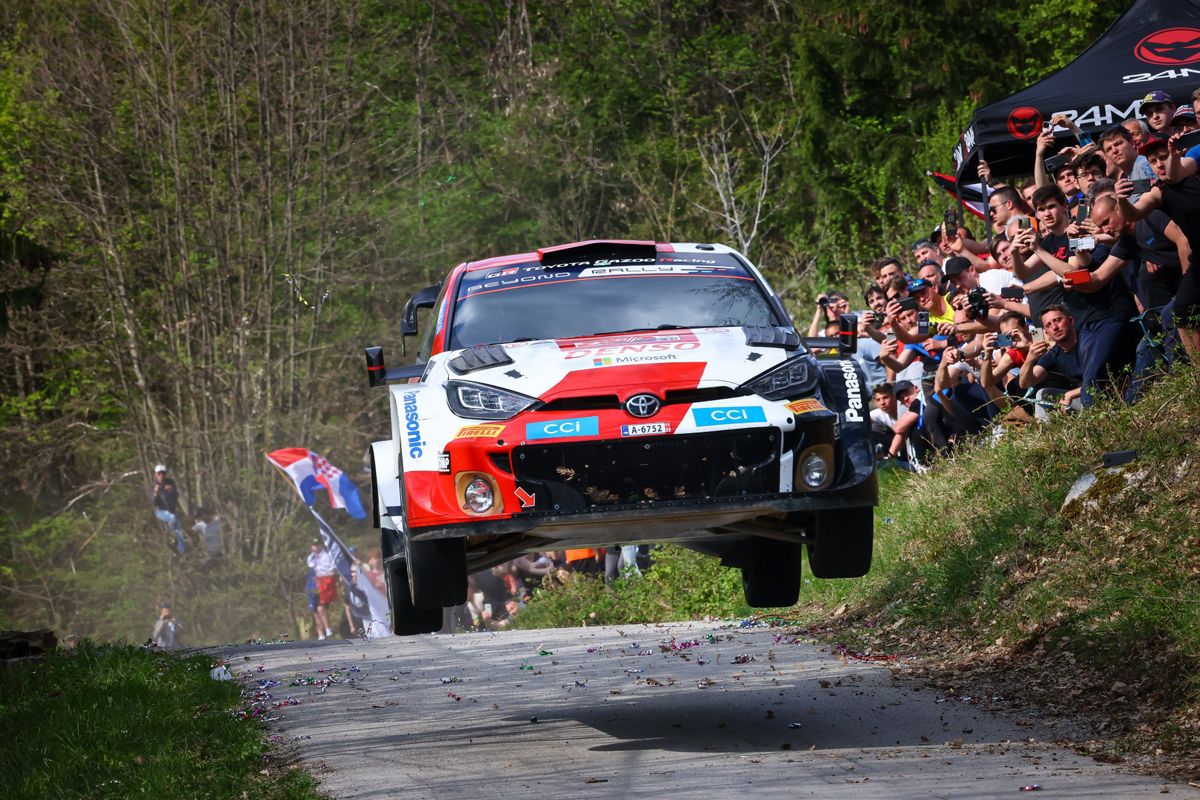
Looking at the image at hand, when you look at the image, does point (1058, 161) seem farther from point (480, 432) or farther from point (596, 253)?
point (480, 432)

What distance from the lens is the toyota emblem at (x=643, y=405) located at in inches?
300

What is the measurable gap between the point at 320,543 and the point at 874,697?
2397 centimetres

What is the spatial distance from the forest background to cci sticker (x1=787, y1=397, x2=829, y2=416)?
23.5 meters

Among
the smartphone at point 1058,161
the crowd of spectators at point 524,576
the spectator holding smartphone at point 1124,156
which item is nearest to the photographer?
the spectator holding smartphone at point 1124,156

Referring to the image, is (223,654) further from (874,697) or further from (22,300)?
(874,697)

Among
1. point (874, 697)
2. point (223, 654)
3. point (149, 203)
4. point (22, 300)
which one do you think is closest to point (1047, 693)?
point (874, 697)

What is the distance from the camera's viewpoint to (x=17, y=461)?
37.5 metres

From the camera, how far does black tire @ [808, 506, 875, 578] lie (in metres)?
8.10

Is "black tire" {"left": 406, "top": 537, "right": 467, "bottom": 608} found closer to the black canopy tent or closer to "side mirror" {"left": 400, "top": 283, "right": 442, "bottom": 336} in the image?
"side mirror" {"left": 400, "top": 283, "right": 442, "bottom": 336}

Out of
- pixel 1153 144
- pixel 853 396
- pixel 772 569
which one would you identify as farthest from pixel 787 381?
pixel 1153 144

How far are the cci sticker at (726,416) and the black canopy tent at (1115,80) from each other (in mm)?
7354

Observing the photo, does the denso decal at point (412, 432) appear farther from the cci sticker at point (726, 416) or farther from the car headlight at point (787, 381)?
the car headlight at point (787, 381)

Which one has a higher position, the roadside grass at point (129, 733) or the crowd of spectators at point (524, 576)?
the roadside grass at point (129, 733)

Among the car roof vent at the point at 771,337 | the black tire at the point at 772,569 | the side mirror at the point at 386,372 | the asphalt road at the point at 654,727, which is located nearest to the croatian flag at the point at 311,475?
the asphalt road at the point at 654,727
